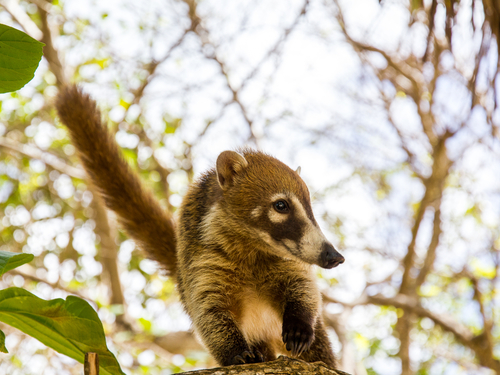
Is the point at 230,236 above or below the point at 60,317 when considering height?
above

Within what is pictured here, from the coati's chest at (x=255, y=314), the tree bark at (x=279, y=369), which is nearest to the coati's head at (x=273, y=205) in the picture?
the coati's chest at (x=255, y=314)

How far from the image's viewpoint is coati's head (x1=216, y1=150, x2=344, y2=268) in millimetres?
2588

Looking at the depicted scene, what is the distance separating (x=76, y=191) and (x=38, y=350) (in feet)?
6.86

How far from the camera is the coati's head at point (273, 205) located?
2.59 m

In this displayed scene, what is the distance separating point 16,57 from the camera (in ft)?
5.12

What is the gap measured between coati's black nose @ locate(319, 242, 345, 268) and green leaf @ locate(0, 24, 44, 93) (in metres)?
1.60

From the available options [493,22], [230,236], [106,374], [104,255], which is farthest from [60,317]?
[104,255]

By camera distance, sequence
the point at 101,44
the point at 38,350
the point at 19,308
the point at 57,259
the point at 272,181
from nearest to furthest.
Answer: the point at 19,308, the point at 272,181, the point at 38,350, the point at 101,44, the point at 57,259

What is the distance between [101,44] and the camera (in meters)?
6.05

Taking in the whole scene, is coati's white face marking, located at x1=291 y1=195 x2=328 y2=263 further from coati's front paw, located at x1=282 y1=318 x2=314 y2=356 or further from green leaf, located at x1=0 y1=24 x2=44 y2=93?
green leaf, located at x1=0 y1=24 x2=44 y2=93

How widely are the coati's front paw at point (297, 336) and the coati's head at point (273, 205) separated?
344mm

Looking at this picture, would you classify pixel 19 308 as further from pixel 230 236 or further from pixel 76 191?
pixel 76 191

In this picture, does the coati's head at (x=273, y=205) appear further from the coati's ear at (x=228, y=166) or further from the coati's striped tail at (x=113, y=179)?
the coati's striped tail at (x=113, y=179)

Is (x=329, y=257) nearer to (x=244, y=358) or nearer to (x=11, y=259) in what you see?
(x=244, y=358)
